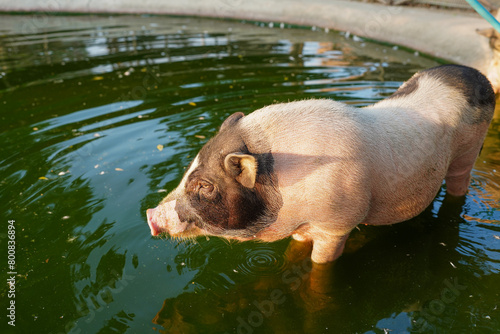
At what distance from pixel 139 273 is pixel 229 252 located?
2.90ft

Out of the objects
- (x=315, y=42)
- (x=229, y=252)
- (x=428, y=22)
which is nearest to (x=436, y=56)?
(x=428, y=22)

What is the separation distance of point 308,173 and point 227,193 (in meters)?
0.64

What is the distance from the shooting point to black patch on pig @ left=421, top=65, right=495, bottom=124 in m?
4.46

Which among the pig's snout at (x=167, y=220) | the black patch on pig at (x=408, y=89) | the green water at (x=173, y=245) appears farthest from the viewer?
the black patch on pig at (x=408, y=89)

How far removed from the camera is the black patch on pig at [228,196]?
3566mm

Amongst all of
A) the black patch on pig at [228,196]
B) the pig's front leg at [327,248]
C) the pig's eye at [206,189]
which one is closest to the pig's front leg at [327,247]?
the pig's front leg at [327,248]

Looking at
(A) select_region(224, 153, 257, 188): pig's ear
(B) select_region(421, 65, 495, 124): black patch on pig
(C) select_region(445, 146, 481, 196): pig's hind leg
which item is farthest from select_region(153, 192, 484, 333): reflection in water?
(B) select_region(421, 65, 495, 124): black patch on pig

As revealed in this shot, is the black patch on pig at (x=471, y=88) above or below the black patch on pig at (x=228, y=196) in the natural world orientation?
above

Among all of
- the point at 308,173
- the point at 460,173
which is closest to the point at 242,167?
the point at 308,173

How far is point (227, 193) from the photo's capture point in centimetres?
358

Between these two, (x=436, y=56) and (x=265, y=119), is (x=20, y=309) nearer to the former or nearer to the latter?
(x=265, y=119)

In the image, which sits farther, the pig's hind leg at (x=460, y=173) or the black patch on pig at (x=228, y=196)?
the pig's hind leg at (x=460, y=173)

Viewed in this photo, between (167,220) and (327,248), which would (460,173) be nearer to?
(327,248)

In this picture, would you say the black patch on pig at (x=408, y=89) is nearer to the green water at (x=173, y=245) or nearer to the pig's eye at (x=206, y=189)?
the green water at (x=173, y=245)
